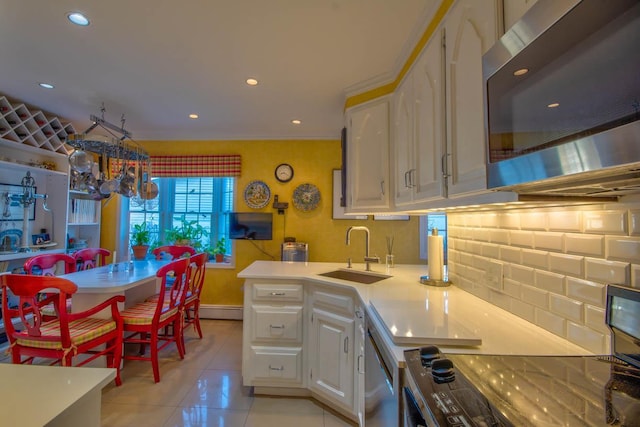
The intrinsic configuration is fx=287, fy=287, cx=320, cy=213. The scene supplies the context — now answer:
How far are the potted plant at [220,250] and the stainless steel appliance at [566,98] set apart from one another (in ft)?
12.1

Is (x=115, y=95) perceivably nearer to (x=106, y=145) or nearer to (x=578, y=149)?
(x=106, y=145)

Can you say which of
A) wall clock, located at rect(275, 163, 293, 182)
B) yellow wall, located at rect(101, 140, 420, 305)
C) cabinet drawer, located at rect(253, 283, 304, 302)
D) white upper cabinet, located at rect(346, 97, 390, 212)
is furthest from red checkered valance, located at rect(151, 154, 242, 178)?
cabinet drawer, located at rect(253, 283, 304, 302)

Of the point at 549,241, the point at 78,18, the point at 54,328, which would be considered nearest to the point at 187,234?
the point at 54,328

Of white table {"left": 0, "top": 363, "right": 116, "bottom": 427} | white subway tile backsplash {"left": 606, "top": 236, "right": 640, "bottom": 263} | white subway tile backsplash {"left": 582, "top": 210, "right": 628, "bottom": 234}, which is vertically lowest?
white table {"left": 0, "top": 363, "right": 116, "bottom": 427}

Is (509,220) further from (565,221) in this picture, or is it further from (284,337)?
(284,337)

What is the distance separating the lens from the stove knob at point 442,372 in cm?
70

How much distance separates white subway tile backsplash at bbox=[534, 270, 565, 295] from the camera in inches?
39.3

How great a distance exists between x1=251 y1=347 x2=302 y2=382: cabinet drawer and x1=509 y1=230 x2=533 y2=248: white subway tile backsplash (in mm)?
1560

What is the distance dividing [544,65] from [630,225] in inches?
21.4

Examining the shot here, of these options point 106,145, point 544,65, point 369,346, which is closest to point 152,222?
point 106,145

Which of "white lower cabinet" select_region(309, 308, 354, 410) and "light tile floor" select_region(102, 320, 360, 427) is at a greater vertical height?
"white lower cabinet" select_region(309, 308, 354, 410)

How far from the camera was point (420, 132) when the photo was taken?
1.56 m

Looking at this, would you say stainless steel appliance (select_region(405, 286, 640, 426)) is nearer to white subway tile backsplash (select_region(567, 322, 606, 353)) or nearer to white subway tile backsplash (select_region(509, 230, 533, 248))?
white subway tile backsplash (select_region(567, 322, 606, 353))

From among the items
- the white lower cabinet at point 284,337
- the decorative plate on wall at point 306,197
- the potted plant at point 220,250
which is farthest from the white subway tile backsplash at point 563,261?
the potted plant at point 220,250
